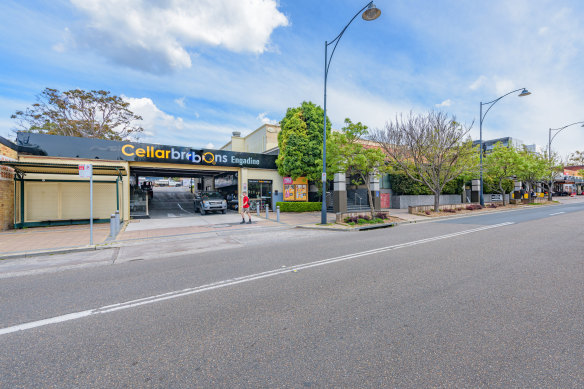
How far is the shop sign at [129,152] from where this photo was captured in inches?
573

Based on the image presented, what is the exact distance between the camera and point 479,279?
4980 mm

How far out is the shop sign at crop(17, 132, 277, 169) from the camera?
14562mm

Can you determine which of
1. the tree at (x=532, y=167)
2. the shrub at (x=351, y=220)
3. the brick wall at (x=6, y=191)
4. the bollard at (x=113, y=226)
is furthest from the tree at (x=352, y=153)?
the tree at (x=532, y=167)

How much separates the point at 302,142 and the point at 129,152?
38.8 ft

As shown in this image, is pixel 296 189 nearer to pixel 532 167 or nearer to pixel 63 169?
pixel 63 169

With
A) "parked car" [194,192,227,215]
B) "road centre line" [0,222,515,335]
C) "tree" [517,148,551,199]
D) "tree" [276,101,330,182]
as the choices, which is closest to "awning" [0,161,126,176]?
"parked car" [194,192,227,215]

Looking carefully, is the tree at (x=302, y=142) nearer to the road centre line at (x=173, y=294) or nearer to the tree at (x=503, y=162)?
the road centre line at (x=173, y=294)

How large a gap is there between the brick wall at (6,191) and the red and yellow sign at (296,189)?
15872mm

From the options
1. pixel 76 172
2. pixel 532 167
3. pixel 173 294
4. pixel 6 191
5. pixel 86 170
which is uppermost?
pixel 532 167

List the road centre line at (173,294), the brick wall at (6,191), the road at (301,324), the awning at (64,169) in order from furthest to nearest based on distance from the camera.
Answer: the awning at (64,169), the brick wall at (6,191), the road centre line at (173,294), the road at (301,324)

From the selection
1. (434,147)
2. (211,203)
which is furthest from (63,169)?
(434,147)

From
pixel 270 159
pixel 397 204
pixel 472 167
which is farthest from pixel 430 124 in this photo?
pixel 270 159

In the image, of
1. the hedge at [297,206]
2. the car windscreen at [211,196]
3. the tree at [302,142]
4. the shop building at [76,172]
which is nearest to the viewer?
the shop building at [76,172]

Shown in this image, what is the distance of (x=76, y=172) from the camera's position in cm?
1440
